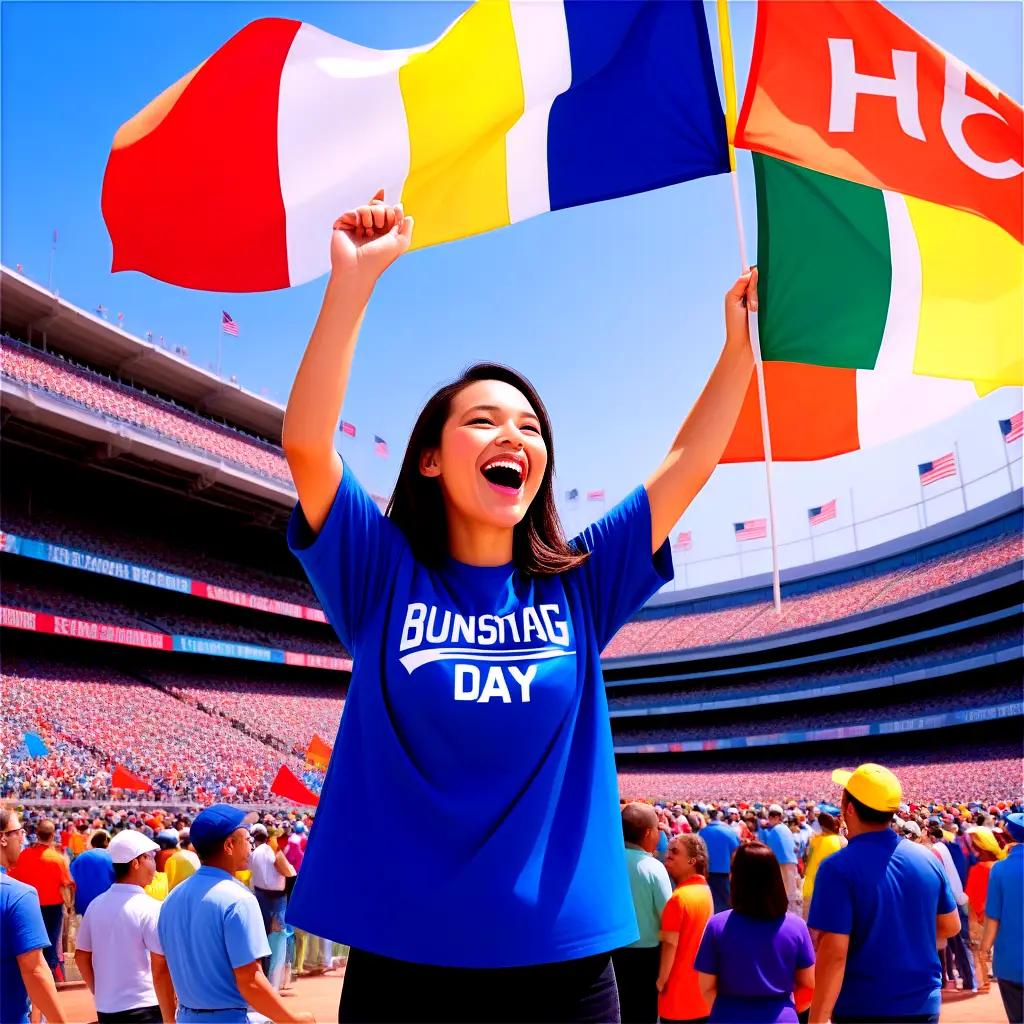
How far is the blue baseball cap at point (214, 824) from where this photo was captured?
427 centimetres

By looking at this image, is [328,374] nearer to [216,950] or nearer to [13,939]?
[216,950]

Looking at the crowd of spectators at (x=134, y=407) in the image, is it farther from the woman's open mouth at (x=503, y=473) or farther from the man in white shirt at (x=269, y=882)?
the woman's open mouth at (x=503, y=473)

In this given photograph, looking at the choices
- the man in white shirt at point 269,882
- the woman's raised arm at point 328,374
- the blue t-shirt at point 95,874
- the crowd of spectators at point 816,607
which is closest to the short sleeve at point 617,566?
the woman's raised arm at point 328,374

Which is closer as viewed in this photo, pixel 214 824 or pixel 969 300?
pixel 969 300

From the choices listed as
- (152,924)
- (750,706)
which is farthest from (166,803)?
(750,706)

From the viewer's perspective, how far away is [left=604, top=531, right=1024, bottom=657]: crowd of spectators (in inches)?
1791

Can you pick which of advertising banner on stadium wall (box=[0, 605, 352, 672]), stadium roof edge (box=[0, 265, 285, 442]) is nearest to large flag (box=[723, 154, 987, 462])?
advertising banner on stadium wall (box=[0, 605, 352, 672])

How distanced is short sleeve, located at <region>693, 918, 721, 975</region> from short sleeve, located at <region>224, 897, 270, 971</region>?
1.77m

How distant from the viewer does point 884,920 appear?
3791mm

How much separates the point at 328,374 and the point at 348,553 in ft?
1.14

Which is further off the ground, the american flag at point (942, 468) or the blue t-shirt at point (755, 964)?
the american flag at point (942, 468)

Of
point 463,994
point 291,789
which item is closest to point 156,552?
point 291,789

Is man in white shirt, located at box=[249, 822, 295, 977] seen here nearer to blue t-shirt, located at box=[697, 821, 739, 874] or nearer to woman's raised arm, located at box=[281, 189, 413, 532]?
blue t-shirt, located at box=[697, 821, 739, 874]

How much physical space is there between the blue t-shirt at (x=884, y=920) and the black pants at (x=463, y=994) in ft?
8.59
